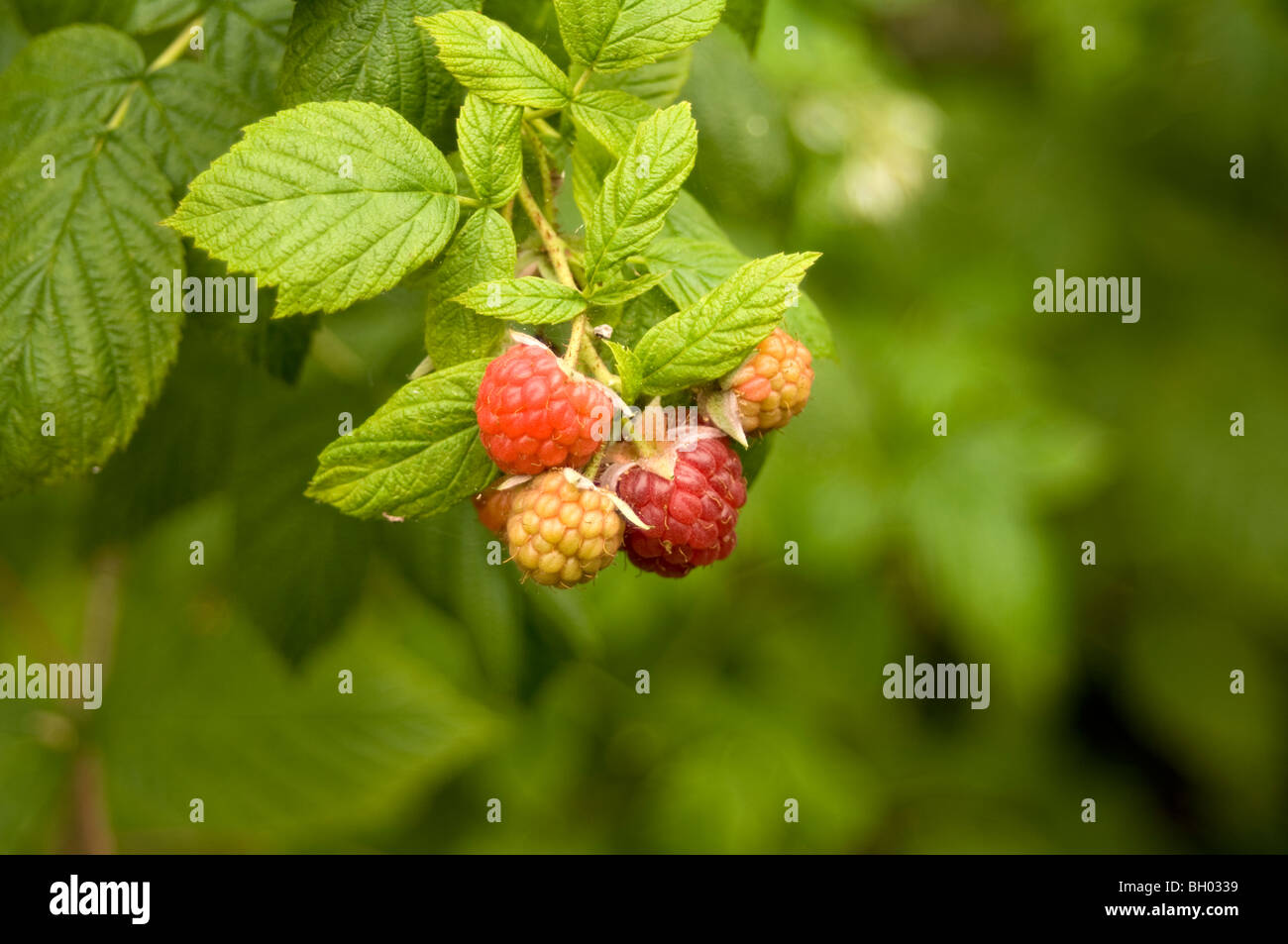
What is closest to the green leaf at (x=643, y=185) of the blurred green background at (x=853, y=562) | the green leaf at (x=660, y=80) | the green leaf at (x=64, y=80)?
the green leaf at (x=660, y=80)

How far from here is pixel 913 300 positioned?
2.79m

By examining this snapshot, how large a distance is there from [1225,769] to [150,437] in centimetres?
325

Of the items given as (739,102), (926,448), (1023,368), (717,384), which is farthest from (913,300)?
(717,384)

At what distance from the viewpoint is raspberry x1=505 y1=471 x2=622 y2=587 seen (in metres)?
0.69

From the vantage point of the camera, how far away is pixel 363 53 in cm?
81

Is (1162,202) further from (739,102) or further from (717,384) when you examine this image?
(717,384)

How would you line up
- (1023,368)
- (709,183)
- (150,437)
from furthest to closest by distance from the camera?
(1023,368)
(150,437)
(709,183)

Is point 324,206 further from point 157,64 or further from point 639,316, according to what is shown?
point 157,64

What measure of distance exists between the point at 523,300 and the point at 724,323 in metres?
0.14

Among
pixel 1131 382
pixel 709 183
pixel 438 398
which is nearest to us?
pixel 438 398

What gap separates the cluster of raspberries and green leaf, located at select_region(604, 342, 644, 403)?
0.05 feet

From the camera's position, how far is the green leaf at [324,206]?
735 mm

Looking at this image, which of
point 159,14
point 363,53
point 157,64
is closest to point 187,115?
point 157,64

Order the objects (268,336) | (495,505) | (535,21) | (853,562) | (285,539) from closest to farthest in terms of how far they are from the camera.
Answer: (495,505)
(535,21)
(268,336)
(285,539)
(853,562)
